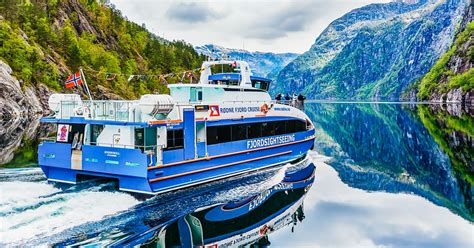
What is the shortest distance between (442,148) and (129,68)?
218 feet

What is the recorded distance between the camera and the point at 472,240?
1366 cm

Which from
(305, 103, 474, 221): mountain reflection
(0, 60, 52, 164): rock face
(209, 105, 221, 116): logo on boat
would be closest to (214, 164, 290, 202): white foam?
(209, 105, 221, 116): logo on boat

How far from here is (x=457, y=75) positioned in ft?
392

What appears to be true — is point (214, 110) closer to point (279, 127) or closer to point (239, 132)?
point (239, 132)

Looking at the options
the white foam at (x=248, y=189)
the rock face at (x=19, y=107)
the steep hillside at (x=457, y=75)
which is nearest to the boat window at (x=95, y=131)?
the white foam at (x=248, y=189)

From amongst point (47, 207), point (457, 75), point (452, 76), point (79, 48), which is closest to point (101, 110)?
point (47, 207)

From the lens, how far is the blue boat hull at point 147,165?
16.7 meters

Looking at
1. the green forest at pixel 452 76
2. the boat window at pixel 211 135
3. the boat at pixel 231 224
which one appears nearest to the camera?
the boat at pixel 231 224

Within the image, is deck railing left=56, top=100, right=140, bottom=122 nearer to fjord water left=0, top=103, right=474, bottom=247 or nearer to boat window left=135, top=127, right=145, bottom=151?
boat window left=135, top=127, right=145, bottom=151

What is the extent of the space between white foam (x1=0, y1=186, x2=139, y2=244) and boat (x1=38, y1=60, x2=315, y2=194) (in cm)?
121

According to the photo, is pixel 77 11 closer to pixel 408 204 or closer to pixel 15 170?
pixel 15 170

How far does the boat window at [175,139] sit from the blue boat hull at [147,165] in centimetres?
26

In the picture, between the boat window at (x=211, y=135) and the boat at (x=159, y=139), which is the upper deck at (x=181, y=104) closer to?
the boat at (x=159, y=139)

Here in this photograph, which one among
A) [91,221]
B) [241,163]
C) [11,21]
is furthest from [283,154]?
[11,21]
